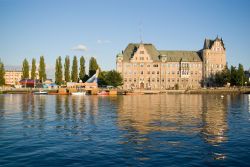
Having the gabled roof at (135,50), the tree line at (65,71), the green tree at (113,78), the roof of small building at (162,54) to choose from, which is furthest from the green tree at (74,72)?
the gabled roof at (135,50)

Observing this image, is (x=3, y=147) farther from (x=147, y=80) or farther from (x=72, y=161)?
(x=147, y=80)

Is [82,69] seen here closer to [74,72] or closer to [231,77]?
[74,72]

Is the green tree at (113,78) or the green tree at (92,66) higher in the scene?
the green tree at (92,66)

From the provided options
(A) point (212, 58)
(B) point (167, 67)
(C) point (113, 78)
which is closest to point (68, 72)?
(C) point (113, 78)

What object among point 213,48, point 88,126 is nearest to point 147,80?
point 213,48

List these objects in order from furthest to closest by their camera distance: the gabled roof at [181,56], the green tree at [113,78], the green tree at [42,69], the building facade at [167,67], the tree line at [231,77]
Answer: the gabled roof at [181,56] < the green tree at [42,69] < the building facade at [167,67] < the tree line at [231,77] < the green tree at [113,78]

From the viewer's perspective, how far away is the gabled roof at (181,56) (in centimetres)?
14900

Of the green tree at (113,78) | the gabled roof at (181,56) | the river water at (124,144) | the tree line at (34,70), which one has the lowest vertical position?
the river water at (124,144)

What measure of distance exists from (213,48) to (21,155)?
140m

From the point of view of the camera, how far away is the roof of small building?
5723 inches

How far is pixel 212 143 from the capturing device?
20.1 metres

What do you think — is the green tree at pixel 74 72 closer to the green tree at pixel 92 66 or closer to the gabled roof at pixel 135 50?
the green tree at pixel 92 66

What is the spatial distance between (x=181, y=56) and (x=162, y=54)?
986cm

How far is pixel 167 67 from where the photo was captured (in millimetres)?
147375
